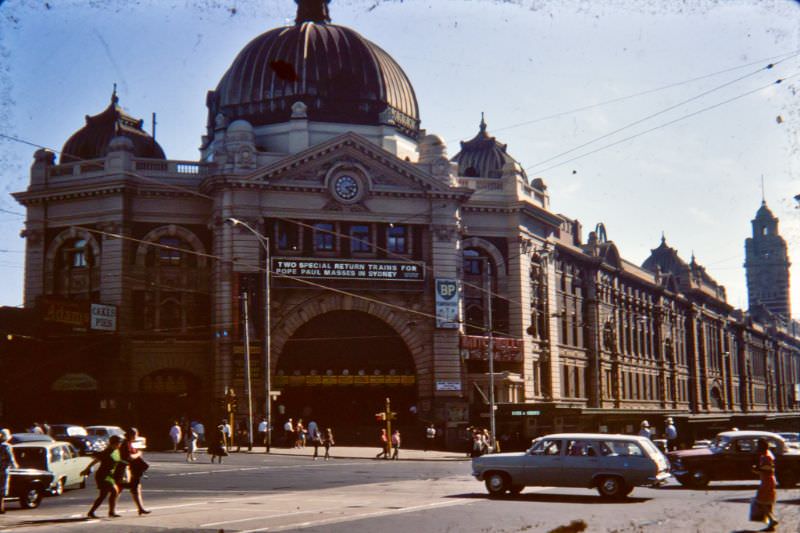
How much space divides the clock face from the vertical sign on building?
24.6 feet

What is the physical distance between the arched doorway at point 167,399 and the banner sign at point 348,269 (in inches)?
356

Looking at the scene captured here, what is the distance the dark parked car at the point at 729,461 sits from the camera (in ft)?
95.5

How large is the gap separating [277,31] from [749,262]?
136884mm

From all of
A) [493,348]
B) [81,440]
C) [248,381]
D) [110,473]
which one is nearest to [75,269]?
[248,381]

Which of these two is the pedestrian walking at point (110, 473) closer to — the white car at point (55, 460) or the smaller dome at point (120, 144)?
the white car at point (55, 460)

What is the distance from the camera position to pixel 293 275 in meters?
59.7

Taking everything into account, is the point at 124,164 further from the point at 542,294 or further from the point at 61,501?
the point at 61,501

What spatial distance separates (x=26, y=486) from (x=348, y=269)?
36.8m

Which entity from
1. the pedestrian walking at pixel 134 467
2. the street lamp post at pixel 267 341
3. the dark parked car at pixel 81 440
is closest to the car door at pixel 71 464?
the dark parked car at pixel 81 440

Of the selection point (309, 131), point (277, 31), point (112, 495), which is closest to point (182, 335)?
point (309, 131)

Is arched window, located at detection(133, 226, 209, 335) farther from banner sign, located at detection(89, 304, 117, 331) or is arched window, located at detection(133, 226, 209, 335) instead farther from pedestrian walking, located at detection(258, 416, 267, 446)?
pedestrian walking, located at detection(258, 416, 267, 446)

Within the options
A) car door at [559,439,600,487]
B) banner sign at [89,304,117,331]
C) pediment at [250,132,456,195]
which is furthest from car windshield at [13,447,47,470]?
pediment at [250,132,456,195]

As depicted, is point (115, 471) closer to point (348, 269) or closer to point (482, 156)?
point (348, 269)

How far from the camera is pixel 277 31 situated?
236ft
